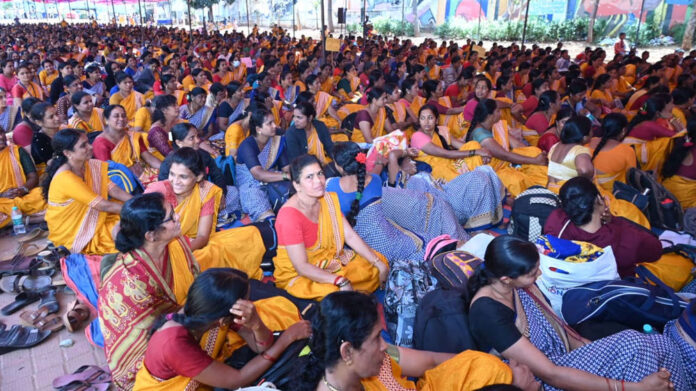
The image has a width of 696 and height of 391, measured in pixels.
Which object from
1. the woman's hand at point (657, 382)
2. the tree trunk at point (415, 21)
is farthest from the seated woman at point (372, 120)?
the tree trunk at point (415, 21)

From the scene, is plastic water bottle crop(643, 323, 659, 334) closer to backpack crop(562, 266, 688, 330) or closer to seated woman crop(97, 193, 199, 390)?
backpack crop(562, 266, 688, 330)

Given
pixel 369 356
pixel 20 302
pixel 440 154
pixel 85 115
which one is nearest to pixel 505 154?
pixel 440 154

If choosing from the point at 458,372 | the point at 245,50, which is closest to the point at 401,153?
the point at 458,372

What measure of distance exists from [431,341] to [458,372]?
0.38 meters

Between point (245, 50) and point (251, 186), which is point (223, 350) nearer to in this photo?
point (251, 186)

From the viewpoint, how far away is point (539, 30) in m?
20.4

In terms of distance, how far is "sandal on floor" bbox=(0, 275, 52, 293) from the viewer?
10.5ft

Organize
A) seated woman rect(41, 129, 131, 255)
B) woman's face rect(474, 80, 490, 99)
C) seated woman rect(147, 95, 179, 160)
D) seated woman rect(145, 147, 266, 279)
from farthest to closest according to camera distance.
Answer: woman's face rect(474, 80, 490, 99) → seated woman rect(147, 95, 179, 160) → seated woman rect(41, 129, 131, 255) → seated woman rect(145, 147, 266, 279)

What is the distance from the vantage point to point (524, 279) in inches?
77.4

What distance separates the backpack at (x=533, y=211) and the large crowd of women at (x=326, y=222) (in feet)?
1.18

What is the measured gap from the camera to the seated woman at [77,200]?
3123 mm

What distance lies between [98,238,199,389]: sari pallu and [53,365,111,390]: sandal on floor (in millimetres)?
333

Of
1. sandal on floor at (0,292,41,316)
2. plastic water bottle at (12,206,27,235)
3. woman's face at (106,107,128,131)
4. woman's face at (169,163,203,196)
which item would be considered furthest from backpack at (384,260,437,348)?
plastic water bottle at (12,206,27,235)

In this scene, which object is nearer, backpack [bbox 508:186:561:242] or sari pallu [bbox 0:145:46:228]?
backpack [bbox 508:186:561:242]
